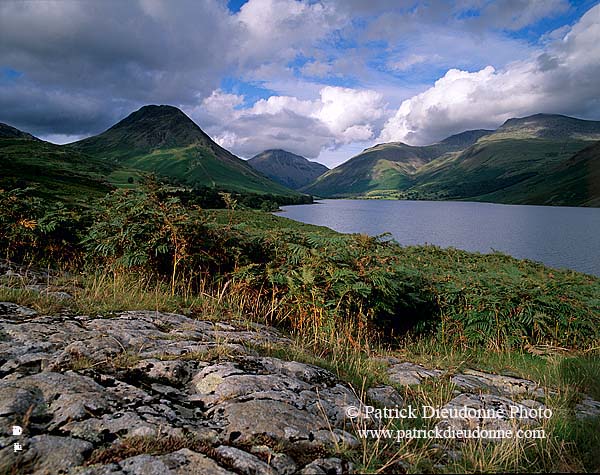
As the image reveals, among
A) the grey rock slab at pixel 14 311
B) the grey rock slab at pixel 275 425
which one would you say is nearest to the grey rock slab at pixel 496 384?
the grey rock slab at pixel 275 425

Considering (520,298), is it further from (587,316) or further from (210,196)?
(210,196)

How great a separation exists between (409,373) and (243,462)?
3.39 metres

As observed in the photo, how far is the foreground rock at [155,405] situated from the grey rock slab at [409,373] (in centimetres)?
119

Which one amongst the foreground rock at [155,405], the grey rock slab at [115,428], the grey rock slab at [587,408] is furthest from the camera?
the grey rock slab at [587,408]

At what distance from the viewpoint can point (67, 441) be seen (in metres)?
2.46

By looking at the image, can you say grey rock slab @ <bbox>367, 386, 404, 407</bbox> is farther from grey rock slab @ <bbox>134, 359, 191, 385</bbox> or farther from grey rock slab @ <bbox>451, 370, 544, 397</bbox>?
grey rock slab @ <bbox>134, 359, 191, 385</bbox>

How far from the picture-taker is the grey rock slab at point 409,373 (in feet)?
15.7

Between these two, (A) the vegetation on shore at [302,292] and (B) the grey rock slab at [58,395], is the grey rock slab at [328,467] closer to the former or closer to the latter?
(B) the grey rock slab at [58,395]

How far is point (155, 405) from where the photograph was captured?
305cm

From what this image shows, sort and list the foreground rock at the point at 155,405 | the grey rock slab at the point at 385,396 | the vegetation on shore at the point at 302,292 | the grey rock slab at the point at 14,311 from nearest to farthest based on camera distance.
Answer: the foreground rock at the point at 155,405
the grey rock slab at the point at 385,396
the grey rock slab at the point at 14,311
the vegetation on shore at the point at 302,292

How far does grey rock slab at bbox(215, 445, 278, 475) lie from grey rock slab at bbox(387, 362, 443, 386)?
8.92ft

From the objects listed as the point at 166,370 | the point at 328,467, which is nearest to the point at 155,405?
the point at 166,370

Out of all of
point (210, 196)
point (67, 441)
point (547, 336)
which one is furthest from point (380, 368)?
point (210, 196)

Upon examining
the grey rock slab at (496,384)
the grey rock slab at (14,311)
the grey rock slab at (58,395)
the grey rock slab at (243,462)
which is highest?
the grey rock slab at (14,311)
